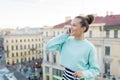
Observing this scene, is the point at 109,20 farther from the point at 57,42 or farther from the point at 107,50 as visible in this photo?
the point at 57,42

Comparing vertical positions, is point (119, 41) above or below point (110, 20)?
below

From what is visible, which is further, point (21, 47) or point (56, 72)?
point (21, 47)

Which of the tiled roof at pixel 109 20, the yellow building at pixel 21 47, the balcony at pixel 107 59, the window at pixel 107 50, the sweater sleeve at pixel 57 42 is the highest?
the sweater sleeve at pixel 57 42

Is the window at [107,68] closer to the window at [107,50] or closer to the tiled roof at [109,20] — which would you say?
the window at [107,50]

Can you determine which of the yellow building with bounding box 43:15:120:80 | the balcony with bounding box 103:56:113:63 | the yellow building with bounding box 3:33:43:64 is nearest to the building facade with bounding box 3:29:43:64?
the yellow building with bounding box 3:33:43:64

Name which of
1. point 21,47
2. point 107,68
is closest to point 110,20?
point 107,68

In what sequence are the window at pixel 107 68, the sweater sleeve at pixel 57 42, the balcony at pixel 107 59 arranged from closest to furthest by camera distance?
the sweater sleeve at pixel 57 42 < the balcony at pixel 107 59 < the window at pixel 107 68

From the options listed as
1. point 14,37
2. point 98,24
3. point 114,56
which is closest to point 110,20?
point 98,24

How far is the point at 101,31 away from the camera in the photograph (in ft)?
47.0

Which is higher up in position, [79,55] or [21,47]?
[79,55]

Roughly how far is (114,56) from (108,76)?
1.39 meters

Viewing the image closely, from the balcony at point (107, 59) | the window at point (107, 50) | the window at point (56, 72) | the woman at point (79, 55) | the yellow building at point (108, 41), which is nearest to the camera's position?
the woman at point (79, 55)

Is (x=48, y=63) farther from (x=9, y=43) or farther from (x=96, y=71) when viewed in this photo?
(x=96, y=71)

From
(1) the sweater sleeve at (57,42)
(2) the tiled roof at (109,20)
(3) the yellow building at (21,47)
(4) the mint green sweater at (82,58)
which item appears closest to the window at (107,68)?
(2) the tiled roof at (109,20)
